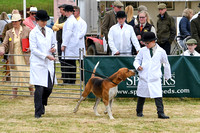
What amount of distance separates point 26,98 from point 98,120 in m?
3.74

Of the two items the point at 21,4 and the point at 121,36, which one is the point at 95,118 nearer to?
the point at 121,36

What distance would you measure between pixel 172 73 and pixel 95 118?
2.98 meters

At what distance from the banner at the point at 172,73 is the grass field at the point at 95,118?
25 centimetres

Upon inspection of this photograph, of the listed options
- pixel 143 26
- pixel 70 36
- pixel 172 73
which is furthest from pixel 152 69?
pixel 70 36

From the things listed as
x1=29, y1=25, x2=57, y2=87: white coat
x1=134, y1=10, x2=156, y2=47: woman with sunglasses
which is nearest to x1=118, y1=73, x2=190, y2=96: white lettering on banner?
x1=134, y1=10, x2=156, y2=47: woman with sunglasses

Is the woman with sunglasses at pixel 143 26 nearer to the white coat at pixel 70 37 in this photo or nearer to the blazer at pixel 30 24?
the white coat at pixel 70 37

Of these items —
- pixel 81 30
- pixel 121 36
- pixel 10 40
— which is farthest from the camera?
pixel 81 30

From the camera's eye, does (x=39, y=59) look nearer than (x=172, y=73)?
Yes

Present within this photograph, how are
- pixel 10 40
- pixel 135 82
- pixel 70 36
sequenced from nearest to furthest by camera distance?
pixel 135 82 < pixel 10 40 < pixel 70 36

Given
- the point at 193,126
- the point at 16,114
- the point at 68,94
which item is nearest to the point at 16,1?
the point at 68,94

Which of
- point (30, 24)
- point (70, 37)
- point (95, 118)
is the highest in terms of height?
point (30, 24)

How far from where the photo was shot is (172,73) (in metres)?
10.9

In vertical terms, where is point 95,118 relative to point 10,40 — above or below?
below

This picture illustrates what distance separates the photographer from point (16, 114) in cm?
930
